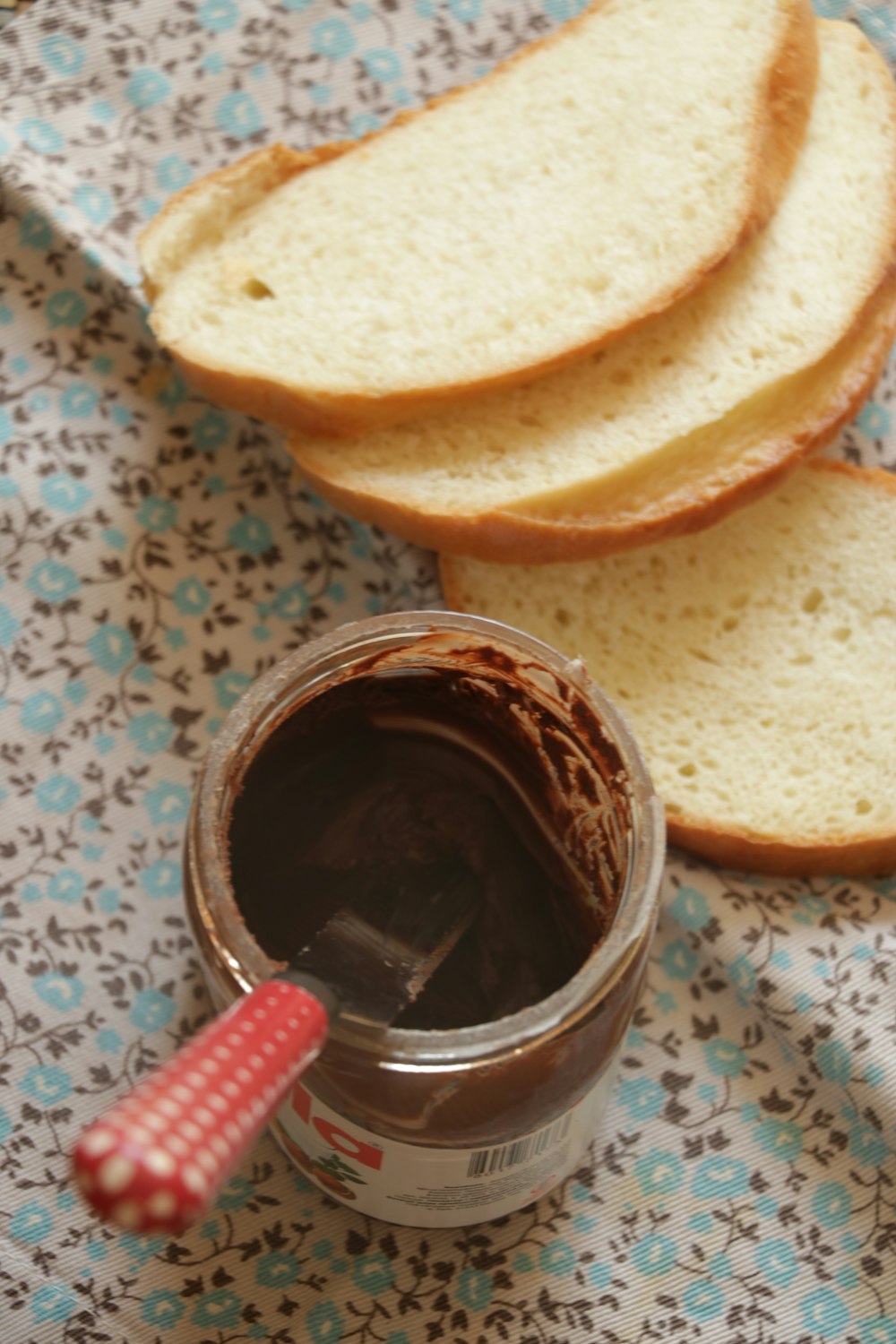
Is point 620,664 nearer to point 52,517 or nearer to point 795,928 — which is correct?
point 795,928

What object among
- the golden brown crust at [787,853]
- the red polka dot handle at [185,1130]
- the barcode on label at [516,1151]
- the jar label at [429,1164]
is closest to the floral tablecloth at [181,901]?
the golden brown crust at [787,853]

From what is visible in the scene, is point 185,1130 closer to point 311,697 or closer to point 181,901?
point 311,697

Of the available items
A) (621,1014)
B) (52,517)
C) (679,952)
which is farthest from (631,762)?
(52,517)

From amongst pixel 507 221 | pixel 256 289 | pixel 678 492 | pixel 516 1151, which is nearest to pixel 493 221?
pixel 507 221

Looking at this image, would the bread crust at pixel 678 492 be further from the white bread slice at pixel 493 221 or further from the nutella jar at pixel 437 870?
the nutella jar at pixel 437 870

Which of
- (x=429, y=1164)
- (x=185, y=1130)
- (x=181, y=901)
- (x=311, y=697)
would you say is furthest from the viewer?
(x=181, y=901)

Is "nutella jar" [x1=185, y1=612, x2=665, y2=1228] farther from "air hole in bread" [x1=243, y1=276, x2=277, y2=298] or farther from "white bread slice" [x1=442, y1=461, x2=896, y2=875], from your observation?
"air hole in bread" [x1=243, y1=276, x2=277, y2=298]

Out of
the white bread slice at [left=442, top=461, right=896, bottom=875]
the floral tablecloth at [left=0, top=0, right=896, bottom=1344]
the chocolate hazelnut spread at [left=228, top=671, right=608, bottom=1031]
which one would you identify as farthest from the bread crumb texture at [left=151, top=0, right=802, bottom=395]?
the chocolate hazelnut spread at [left=228, top=671, right=608, bottom=1031]
